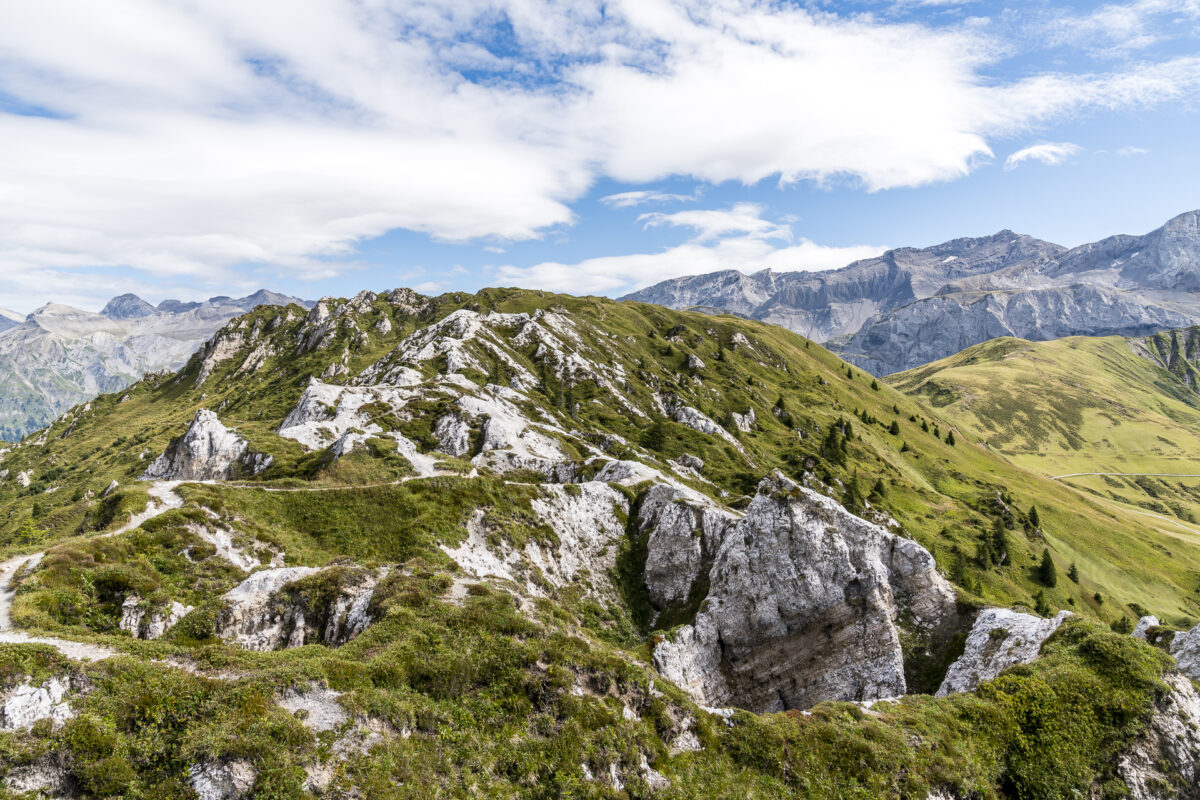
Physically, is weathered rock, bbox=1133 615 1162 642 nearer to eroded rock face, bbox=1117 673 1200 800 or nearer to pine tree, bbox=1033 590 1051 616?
eroded rock face, bbox=1117 673 1200 800

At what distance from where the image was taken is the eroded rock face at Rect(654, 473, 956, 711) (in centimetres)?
4294

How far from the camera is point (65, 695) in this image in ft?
59.8

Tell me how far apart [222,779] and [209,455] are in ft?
247

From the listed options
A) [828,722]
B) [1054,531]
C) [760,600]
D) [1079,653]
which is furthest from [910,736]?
[1054,531]

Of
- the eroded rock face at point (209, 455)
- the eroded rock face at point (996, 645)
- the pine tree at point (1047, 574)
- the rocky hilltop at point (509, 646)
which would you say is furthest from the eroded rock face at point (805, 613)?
the pine tree at point (1047, 574)

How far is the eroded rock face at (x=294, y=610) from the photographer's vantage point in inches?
1240

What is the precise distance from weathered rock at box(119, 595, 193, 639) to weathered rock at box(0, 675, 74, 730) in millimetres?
13113

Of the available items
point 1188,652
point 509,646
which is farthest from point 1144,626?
point 509,646

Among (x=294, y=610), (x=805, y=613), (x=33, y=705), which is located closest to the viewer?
(x=33, y=705)

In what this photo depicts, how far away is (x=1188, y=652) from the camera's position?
3269 cm

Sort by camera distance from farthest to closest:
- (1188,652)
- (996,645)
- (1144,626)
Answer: (1144,626) < (996,645) < (1188,652)

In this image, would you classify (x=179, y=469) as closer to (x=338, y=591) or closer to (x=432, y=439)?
(x=432, y=439)

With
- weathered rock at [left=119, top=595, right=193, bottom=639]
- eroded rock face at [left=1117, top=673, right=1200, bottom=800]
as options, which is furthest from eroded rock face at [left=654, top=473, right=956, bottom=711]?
weathered rock at [left=119, top=595, right=193, bottom=639]

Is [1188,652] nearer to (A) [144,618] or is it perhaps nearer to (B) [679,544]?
(B) [679,544]
